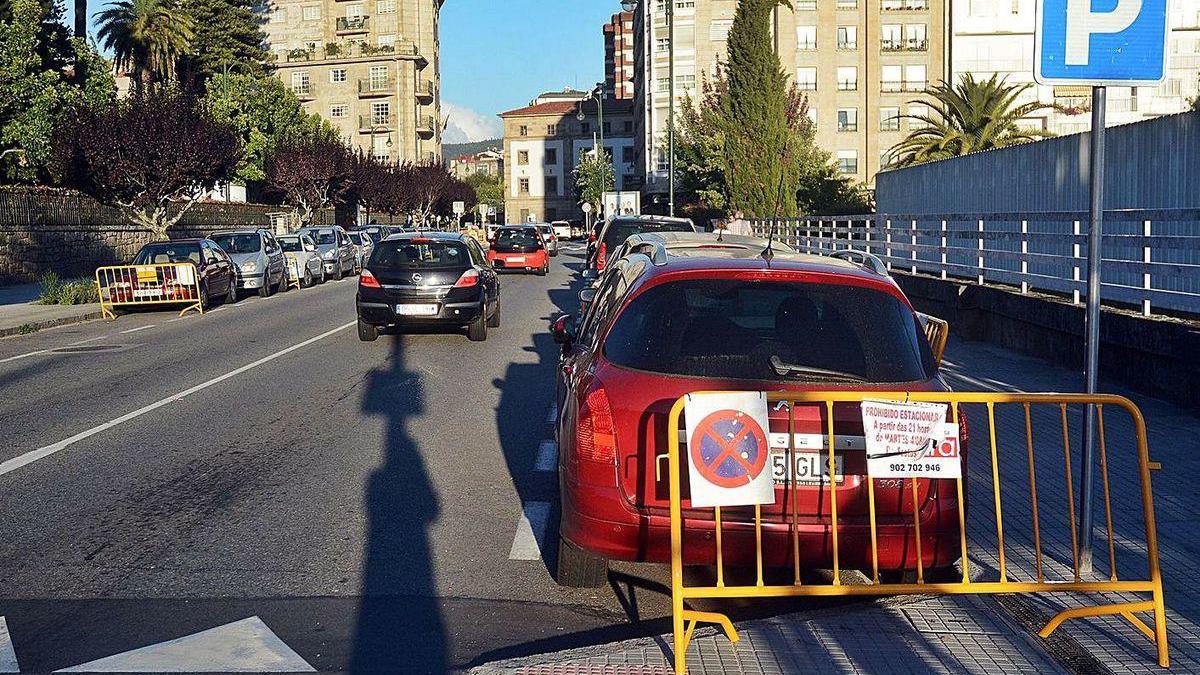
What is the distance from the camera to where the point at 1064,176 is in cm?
1708

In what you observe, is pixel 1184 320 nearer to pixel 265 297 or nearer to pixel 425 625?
pixel 425 625

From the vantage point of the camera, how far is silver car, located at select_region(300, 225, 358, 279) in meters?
40.2

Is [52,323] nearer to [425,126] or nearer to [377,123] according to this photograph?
[377,123]

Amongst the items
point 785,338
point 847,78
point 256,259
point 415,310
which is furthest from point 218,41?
point 785,338

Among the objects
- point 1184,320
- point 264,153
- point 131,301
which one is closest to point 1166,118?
point 1184,320

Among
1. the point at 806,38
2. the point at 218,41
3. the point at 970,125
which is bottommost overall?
the point at 970,125

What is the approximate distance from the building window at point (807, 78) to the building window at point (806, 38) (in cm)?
111

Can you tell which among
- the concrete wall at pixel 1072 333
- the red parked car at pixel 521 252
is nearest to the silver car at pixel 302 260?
the red parked car at pixel 521 252

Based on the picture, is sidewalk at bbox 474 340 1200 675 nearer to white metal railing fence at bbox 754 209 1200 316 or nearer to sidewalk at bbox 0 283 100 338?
white metal railing fence at bbox 754 209 1200 316

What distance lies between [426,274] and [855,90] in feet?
198

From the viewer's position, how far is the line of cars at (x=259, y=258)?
2622 centimetres

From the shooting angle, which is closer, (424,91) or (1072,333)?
(1072,333)

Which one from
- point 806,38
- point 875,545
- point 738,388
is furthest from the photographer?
point 806,38

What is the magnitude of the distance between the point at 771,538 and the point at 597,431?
33.8 inches
